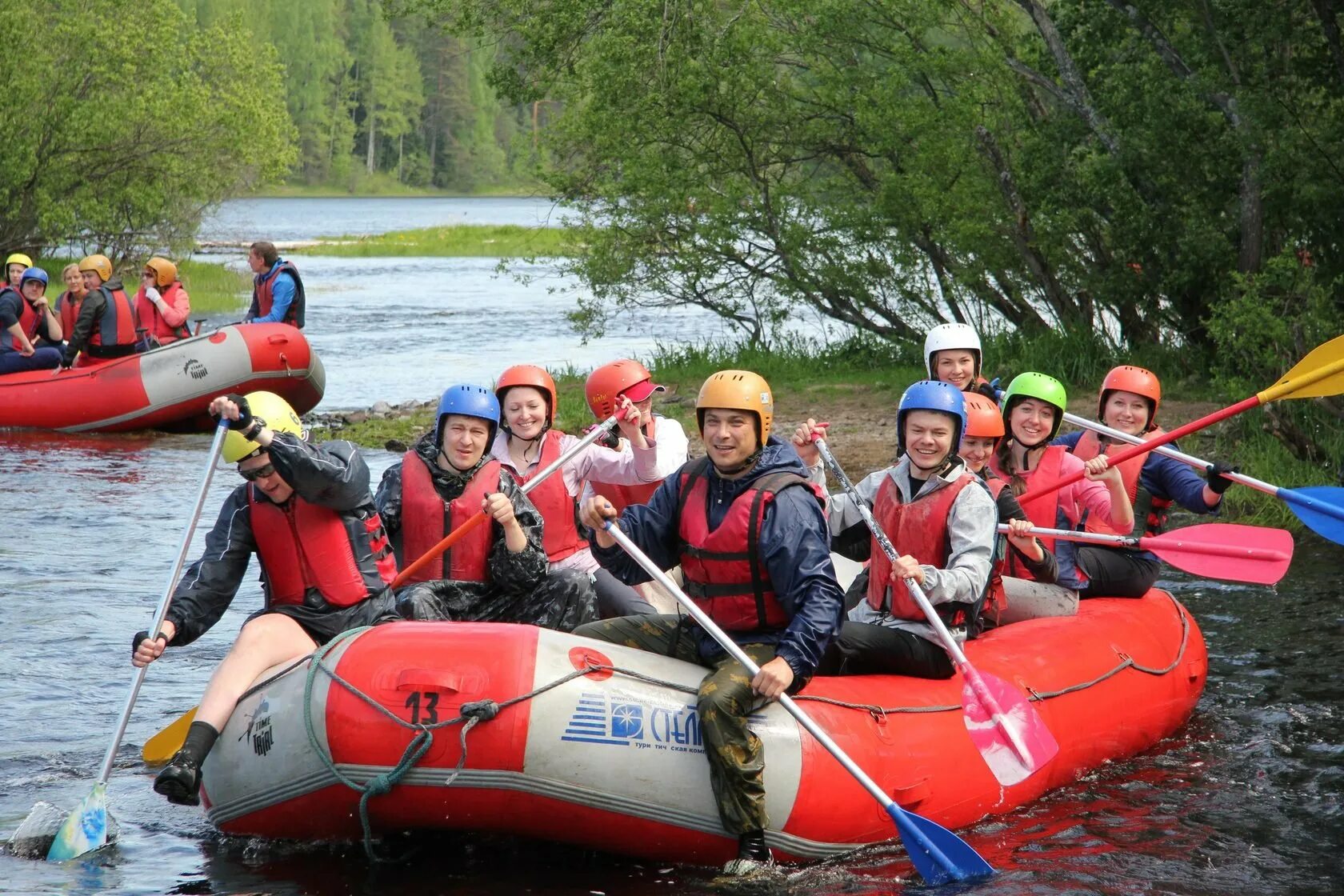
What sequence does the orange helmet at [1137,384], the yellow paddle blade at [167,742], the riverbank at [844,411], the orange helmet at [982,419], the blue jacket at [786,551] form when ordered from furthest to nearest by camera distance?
the riverbank at [844,411] → the orange helmet at [1137,384] → the orange helmet at [982,419] → the yellow paddle blade at [167,742] → the blue jacket at [786,551]

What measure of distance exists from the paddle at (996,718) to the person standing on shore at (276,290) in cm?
929

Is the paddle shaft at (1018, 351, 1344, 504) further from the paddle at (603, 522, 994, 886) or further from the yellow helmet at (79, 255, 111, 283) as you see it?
the yellow helmet at (79, 255, 111, 283)

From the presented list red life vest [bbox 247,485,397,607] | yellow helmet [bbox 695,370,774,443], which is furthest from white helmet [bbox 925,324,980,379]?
red life vest [bbox 247,485,397,607]

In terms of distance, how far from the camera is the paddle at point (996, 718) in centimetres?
545

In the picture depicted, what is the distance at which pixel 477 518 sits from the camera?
18.3 feet

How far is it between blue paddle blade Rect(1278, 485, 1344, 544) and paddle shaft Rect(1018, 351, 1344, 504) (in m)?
0.42

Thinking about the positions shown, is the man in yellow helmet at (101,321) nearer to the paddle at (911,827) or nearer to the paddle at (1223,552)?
the paddle at (1223,552)

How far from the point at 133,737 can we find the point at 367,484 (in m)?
1.97

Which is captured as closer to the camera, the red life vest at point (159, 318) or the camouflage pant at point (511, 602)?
the camouflage pant at point (511, 602)

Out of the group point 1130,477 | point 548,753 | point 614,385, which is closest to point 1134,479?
point 1130,477

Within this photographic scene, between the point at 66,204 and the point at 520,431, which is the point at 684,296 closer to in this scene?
the point at 520,431

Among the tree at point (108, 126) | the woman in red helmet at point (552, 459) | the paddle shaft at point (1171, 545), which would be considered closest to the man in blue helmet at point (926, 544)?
the paddle shaft at point (1171, 545)

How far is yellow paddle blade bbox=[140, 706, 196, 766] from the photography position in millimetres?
5891

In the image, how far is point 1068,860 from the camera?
17.4ft
